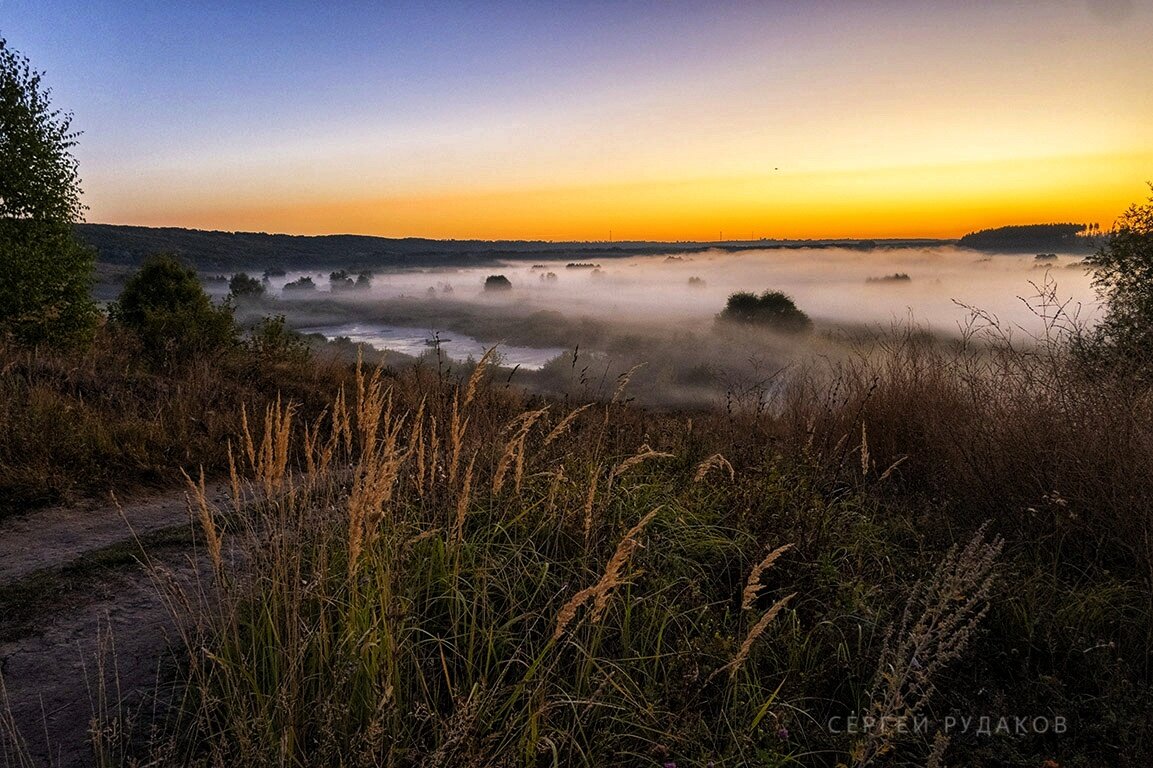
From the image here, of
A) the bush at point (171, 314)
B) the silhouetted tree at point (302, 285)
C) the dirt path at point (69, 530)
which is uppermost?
the silhouetted tree at point (302, 285)

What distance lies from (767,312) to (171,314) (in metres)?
46.7

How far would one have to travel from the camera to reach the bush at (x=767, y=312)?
5122 cm

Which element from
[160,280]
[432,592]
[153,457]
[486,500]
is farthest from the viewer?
[160,280]

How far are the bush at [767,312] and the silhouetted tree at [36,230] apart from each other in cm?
4554

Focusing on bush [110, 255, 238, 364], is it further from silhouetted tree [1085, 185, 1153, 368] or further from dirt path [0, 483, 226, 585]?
silhouetted tree [1085, 185, 1153, 368]

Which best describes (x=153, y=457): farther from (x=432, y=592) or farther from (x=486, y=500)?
(x=432, y=592)

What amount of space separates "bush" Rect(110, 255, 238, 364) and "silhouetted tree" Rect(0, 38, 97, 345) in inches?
40.3

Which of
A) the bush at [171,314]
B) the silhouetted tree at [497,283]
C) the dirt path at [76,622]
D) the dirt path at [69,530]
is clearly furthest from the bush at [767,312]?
the silhouetted tree at [497,283]

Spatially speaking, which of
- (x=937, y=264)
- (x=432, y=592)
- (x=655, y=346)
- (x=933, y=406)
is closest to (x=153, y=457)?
(x=432, y=592)

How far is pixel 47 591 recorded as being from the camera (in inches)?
154

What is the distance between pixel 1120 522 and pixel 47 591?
23.1 feet

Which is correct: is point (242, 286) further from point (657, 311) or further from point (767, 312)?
point (657, 311)

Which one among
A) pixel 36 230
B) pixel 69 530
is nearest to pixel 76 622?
pixel 69 530

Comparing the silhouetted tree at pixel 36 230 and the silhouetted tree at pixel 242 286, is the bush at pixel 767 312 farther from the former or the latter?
the silhouetted tree at pixel 36 230
